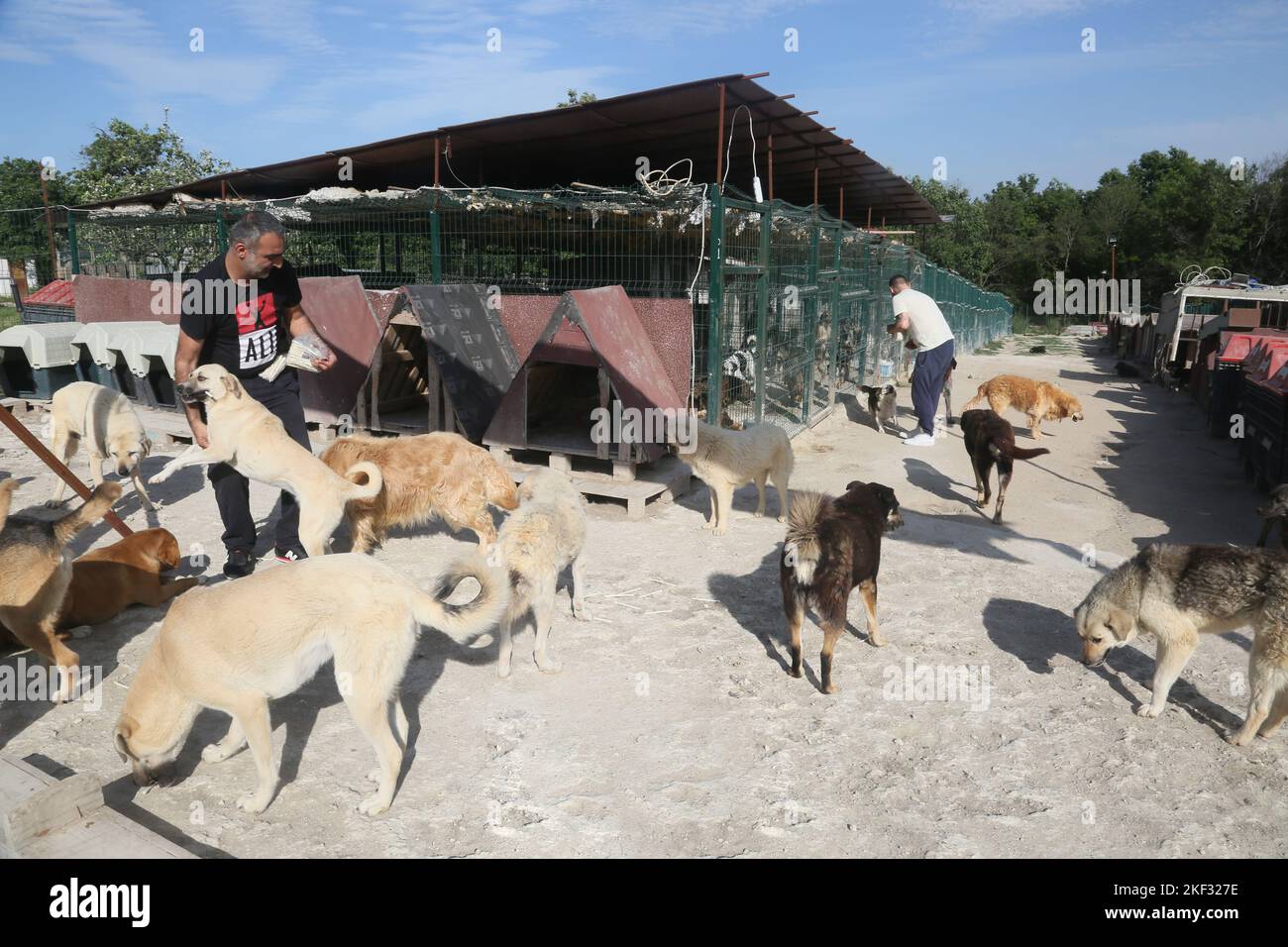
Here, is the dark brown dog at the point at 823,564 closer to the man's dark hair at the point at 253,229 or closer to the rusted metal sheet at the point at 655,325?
the man's dark hair at the point at 253,229

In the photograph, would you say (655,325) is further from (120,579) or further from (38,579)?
(38,579)

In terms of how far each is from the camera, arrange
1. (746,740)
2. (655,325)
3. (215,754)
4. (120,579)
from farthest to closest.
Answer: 1. (655,325)
2. (120,579)
3. (746,740)
4. (215,754)

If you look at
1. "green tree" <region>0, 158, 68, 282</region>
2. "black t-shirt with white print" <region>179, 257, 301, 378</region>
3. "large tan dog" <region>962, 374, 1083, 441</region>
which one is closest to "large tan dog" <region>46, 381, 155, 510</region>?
"black t-shirt with white print" <region>179, 257, 301, 378</region>

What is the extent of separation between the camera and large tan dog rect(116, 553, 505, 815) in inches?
115

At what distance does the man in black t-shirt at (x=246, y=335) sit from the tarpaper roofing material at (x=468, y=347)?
90.5 inches

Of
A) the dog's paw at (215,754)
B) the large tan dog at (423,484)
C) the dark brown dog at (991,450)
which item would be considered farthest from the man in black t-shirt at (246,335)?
the dark brown dog at (991,450)

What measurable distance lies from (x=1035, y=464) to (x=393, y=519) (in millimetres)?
7631

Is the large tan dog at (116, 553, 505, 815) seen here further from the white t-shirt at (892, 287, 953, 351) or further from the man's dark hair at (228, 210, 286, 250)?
the white t-shirt at (892, 287, 953, 351)

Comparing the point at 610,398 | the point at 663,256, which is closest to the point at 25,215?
the point at 663,256

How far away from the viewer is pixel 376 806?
10.2ft

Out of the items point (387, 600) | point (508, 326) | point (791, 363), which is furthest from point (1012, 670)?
point (791, 363)

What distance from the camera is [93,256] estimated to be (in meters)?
14.8

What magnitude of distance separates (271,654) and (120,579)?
2379mm

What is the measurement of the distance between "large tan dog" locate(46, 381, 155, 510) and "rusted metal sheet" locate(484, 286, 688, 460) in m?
3.00
